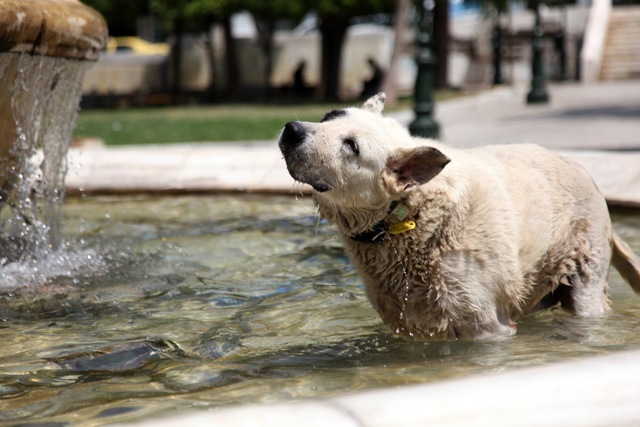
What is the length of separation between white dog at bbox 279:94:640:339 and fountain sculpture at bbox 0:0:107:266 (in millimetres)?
2369

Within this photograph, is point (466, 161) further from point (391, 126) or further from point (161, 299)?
point (161, 299)

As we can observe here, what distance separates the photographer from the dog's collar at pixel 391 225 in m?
4.40

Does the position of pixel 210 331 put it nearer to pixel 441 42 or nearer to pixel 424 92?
pixel 424 92

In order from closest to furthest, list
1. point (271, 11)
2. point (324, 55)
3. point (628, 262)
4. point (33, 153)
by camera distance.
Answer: point (628, 262), point (33, 153), point (271, 11), point (324, 55)

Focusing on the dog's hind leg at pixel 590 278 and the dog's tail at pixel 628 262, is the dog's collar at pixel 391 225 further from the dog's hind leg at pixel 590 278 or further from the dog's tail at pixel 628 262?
the dog's tail at pixel 628 262

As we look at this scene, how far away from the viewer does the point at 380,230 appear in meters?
4.47

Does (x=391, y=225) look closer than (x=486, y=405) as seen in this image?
No

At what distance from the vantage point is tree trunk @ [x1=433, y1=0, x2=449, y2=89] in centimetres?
3073

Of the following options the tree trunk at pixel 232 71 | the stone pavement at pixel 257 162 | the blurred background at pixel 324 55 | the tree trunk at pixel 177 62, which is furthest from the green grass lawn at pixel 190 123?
the tree trunk at pixel 177 62

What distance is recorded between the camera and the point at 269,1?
30.8m

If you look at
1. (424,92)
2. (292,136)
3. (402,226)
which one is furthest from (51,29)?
(424,92)

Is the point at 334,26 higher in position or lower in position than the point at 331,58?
higher

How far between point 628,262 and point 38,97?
3.99 metres

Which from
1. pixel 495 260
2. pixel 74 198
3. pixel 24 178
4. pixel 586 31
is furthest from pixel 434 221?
pixel 586 31
